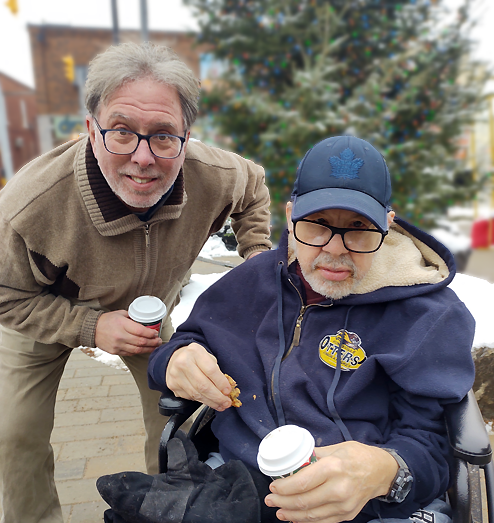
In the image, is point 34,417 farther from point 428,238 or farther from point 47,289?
point 428,238

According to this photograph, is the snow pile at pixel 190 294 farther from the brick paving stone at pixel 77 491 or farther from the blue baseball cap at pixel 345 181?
the blue baseball cap at pixel 345 181

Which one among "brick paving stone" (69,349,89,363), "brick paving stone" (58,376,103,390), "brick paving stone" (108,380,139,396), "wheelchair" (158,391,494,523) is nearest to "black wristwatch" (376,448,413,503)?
"wheelchair" (158,391,494,523)

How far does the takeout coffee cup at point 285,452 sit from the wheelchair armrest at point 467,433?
0.45 metres

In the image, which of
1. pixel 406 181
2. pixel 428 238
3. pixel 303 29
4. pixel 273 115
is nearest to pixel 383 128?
pixel 406 181

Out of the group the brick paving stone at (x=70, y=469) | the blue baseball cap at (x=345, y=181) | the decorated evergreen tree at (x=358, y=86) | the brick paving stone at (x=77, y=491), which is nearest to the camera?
A: the blue baseball cap at (x=345, y=181)

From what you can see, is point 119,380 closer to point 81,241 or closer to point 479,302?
point 81,241

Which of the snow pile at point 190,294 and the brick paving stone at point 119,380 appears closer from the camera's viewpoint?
the brick paving stone at point 119,380

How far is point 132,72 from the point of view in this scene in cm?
163

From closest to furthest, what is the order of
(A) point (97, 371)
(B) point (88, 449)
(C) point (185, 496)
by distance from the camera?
(C) point (185, 496) < (B) point (88, 449) < (A) point (97, 371)

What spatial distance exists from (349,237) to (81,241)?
104 centimetres

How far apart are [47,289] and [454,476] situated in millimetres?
1620

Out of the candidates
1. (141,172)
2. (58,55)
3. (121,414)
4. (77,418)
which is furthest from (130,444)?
(58,55)

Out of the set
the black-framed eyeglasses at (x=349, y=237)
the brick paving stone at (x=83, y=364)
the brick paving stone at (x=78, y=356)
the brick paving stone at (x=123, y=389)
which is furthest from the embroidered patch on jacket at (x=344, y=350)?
the brick paving stone at (x=78, y=356)

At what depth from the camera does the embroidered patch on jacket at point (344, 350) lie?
1.44 meters
